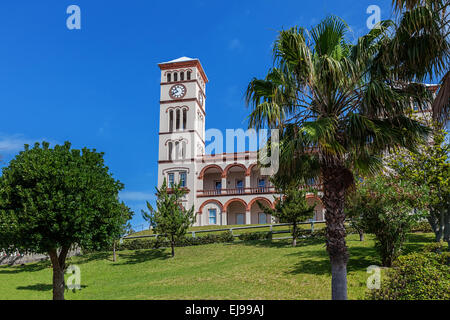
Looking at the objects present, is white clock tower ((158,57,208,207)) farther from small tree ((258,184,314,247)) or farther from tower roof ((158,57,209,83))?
small tree ((258,184,314,247))

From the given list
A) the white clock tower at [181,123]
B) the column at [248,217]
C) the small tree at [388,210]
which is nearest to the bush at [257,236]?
the small tree at [388,210]

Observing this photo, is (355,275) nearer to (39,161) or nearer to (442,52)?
(442,52)

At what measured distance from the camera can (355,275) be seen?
17125mm

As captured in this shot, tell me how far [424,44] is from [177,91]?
41.4m

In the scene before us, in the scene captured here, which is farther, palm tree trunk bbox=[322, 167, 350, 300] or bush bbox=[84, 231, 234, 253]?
bush bbox=[84, 231, 234, 253]

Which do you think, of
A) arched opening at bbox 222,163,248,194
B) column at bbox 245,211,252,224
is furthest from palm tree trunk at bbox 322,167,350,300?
arched opening at bbox 222,163,248,194

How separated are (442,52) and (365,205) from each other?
9.91 metres

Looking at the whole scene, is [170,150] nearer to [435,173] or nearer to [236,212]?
[236,212]

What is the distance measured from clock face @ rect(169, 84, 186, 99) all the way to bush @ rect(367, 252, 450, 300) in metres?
40.0

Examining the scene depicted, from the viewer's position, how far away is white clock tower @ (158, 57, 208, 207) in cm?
4712

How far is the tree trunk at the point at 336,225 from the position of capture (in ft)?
33.5
